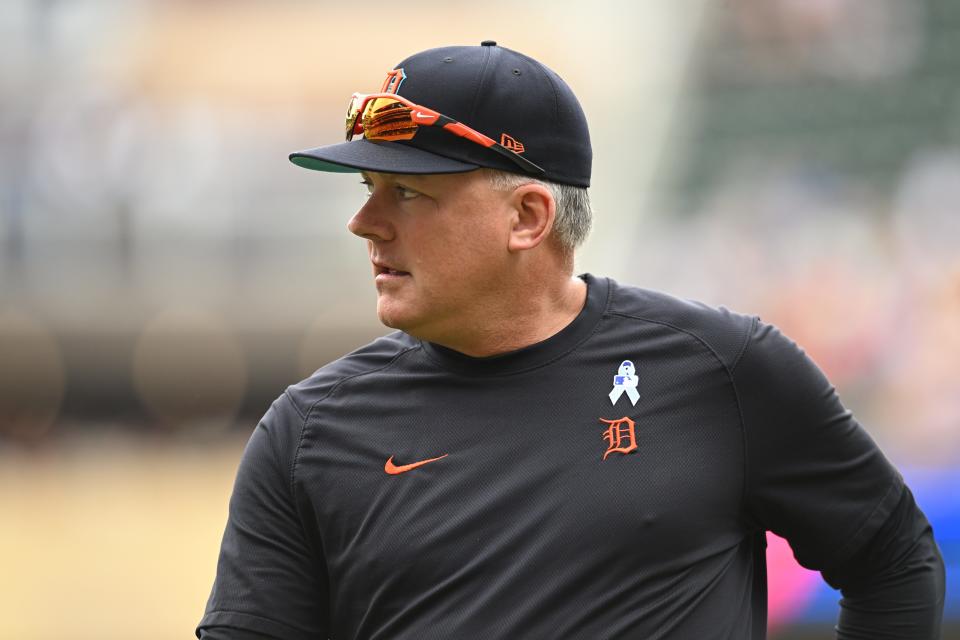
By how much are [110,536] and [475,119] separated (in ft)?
29.3

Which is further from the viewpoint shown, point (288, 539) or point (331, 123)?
point (331, 123)

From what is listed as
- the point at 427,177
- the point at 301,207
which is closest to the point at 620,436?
the point at 427,177

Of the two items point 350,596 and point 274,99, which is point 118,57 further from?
point 350,596

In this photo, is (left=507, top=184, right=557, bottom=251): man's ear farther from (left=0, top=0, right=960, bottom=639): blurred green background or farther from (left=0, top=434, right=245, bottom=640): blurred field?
(left=0, top=0, right=960, bottom=639): blurred green background

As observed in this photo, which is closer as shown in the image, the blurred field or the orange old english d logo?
the orange old english d logo

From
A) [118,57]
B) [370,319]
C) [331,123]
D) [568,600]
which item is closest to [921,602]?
[568,600]

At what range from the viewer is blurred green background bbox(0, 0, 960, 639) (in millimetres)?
10539

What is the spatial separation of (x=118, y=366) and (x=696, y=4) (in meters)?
5.96

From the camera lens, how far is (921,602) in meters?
2.17

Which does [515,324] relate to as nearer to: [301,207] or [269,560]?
[269,560]

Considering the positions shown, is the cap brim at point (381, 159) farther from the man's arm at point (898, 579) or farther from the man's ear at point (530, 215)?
the man's arm at point (898, 579)

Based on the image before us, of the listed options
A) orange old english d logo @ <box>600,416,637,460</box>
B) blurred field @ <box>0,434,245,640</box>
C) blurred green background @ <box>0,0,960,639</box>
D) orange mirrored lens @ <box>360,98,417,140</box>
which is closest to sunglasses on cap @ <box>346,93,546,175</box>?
orange mirrored lens @ <box>360,98,417,140</box>

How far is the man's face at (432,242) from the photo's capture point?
207 centimetres

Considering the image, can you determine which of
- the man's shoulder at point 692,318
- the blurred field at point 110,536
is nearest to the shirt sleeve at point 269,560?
the man's shoulder at point 692,318
